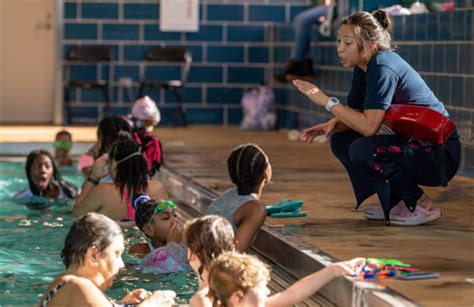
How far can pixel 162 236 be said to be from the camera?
5.29m

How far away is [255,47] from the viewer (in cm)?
1466

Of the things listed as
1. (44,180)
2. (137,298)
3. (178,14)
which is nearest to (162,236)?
(137,298)

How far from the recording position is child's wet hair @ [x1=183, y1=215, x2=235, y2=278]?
3735 millimetres

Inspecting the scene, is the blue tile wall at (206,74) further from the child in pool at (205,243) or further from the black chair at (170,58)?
the child in pool at (205,243)

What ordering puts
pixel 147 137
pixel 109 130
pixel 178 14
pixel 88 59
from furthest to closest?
pixel 178 14
pixel 88 59
pixel 147 137
pixel 109 130

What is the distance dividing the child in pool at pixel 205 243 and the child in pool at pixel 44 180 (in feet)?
12.8

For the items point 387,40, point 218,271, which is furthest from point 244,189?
point 218,271

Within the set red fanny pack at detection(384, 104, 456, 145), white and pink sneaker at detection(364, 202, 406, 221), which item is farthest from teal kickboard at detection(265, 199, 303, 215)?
red fanny pack at detection(384, 104, 456, 145)

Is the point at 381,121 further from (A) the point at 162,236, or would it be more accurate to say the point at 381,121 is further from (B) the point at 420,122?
(A) the point at 162,236

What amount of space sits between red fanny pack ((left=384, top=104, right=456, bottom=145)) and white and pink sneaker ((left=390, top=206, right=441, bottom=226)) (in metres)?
0.42

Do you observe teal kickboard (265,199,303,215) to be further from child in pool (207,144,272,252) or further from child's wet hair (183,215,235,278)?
child's wet hair (183,215,235,278)

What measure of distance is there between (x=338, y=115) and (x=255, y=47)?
9.40 metres

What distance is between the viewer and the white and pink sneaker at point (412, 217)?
219 inches

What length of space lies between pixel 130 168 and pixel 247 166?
136 cm
